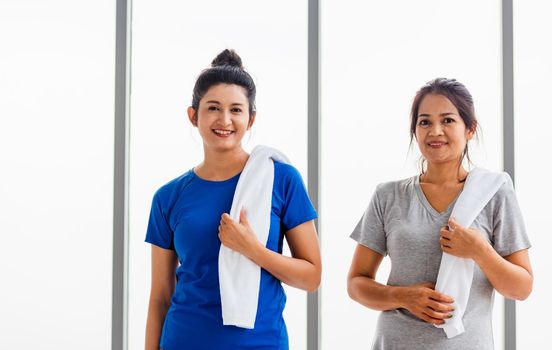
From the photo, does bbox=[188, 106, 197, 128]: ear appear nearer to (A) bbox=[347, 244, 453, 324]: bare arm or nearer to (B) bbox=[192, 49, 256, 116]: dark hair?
(B) bbox=[192, 49, 256, 116]: dark hair

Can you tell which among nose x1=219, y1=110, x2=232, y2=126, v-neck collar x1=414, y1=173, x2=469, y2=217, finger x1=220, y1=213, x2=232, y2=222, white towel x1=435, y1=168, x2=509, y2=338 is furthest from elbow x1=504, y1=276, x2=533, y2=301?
nose x1=219, y1=110, x2=232, y2=126

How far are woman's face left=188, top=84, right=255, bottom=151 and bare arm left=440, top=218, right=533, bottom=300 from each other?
558 mm

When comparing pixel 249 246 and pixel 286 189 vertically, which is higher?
pixel 286 189

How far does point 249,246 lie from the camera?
1164mm

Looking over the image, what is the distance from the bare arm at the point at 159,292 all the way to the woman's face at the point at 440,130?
72cm

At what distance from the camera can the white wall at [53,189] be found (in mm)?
2109

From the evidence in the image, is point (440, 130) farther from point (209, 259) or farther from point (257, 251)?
point (209, 259)

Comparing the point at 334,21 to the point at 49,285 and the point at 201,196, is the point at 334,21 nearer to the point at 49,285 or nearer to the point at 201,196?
the point at 201,196

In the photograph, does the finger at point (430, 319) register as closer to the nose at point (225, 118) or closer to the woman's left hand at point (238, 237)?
the woman's left hand at point (238, 237)

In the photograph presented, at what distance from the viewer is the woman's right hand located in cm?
115

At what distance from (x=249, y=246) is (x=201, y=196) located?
0.64 ft

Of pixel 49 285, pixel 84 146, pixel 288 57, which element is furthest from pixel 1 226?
pixel 288 57

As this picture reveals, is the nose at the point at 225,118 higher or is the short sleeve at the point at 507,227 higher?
the nose at the point at 225,118

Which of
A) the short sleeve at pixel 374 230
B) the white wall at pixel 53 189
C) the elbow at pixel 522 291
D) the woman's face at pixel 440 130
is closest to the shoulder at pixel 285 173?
the short sleeve at pixel 374 230
